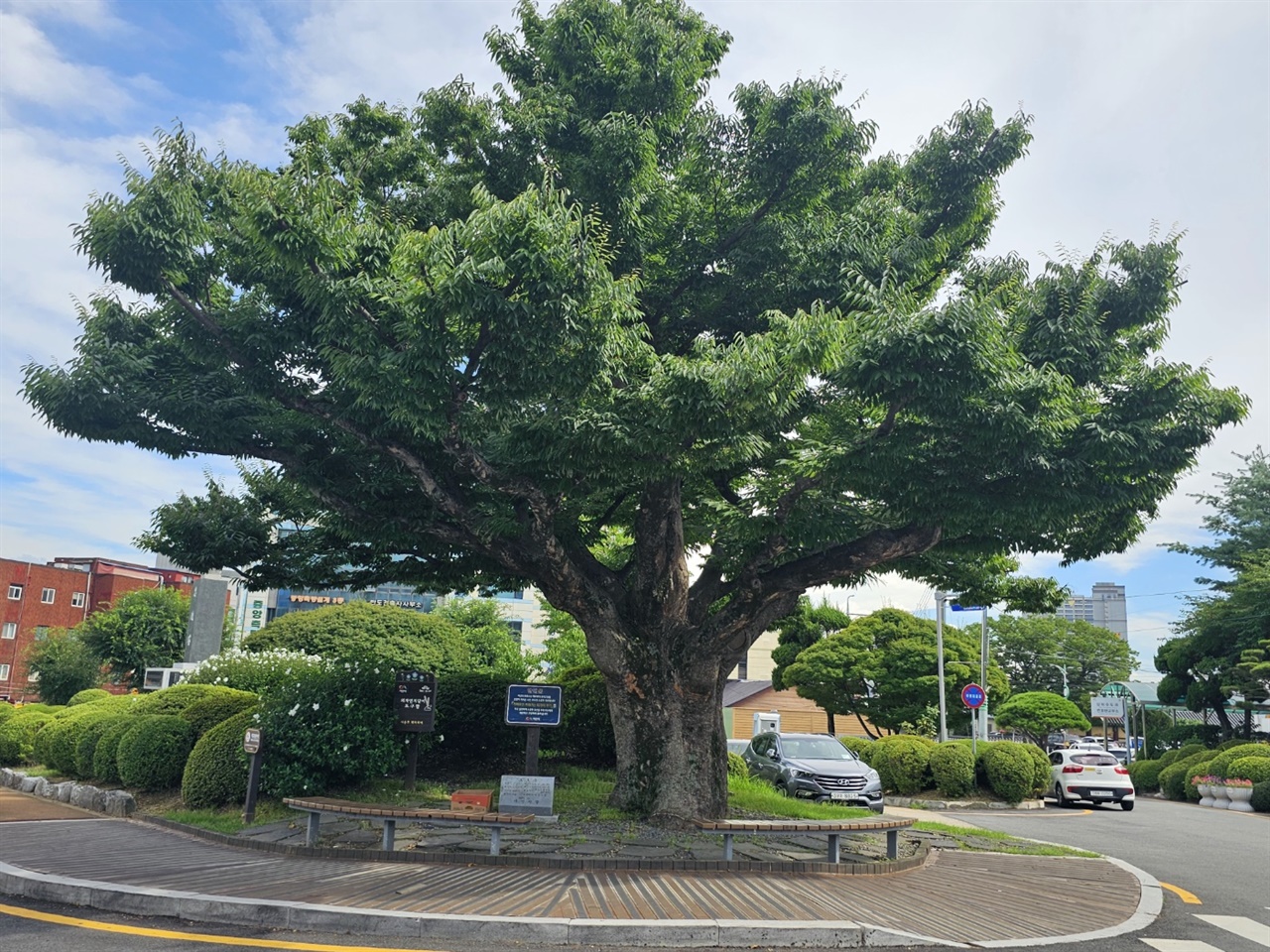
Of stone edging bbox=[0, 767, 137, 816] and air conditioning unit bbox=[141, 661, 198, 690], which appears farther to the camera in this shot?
air conditioning unit bbox=[141, 661, 198, 690]

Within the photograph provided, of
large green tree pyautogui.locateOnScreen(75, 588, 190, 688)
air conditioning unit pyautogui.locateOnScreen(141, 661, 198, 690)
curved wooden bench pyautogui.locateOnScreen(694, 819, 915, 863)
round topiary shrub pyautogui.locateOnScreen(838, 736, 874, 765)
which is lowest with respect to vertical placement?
round topiary shrub pyautogui.locateOnScreen(838, 736, 874, 765)

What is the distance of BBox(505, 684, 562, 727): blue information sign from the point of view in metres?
12.8

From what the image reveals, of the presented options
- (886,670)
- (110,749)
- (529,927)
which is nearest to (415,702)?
(110,749)

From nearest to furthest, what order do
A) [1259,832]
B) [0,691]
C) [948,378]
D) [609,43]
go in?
[948,378]
[609,43]
[1259,832]
[0,691]

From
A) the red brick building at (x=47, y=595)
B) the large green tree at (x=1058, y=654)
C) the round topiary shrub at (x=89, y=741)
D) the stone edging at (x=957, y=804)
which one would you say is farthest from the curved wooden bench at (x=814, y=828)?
the red brick building at (x=47, y=595)

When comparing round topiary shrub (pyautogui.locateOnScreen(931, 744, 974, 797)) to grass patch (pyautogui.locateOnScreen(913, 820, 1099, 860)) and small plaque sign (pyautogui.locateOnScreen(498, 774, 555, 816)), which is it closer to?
grass patch (pyautogui.locateOnScreen(913, 820, 1099, 860))

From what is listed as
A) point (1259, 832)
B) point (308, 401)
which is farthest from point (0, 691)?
point (1259, 832)

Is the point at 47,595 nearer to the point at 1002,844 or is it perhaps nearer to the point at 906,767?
the point at 906,767

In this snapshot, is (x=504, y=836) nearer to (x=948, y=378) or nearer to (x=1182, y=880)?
(x=948, y=378)

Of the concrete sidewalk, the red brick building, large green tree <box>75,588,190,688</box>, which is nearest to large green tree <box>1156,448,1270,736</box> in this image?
the concrete sidewalk

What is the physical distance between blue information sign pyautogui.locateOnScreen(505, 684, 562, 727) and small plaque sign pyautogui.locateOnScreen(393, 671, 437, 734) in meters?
1.22

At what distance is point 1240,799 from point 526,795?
917 inches

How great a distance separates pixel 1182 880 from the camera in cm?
1145

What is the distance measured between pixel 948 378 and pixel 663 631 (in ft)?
17.7
